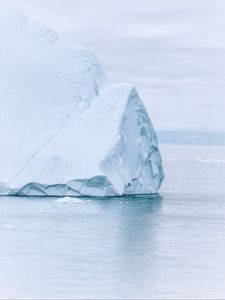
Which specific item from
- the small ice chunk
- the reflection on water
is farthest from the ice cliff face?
the reflection on water

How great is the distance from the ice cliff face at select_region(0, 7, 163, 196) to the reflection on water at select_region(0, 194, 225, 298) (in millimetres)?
829

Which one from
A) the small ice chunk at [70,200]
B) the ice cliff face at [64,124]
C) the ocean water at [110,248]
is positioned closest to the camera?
the ocean water at [110,248]

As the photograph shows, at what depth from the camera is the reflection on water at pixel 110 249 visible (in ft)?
47.7

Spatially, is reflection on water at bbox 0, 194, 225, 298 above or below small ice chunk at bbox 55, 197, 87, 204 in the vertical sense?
above

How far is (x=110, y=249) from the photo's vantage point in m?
19.0

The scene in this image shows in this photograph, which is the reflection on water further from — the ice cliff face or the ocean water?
the ice cliff face

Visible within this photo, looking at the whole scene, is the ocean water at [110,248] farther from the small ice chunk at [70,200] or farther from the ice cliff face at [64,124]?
the ice cliff face at [64,124]

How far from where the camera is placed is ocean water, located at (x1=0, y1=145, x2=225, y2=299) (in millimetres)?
14508

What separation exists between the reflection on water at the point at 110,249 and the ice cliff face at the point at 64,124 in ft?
2.72

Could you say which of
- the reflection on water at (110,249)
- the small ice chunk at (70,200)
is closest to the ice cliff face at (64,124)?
the small ice chunk at (70,200)

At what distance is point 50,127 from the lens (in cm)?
3078

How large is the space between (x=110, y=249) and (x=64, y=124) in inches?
485

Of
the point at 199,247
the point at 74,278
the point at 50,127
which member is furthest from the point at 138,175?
the point at 74,278

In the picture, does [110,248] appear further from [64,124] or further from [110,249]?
[64,124]
